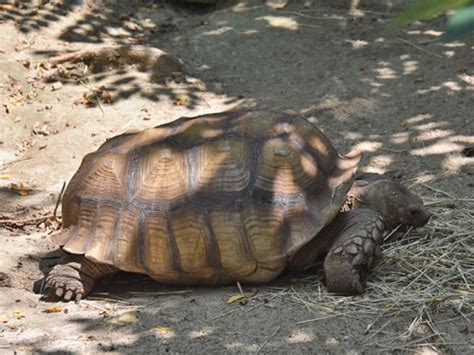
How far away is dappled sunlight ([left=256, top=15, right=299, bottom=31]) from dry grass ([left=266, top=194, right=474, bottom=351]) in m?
5.15

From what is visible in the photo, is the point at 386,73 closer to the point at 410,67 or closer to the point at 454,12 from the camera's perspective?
the point at 410,67

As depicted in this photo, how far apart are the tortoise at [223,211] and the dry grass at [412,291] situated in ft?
0.38

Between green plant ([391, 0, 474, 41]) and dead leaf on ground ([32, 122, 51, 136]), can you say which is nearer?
green plant ([391, 0, 474, 41])

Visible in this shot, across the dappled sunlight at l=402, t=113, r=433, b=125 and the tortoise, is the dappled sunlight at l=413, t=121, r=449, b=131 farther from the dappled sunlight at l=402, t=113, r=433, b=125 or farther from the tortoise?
the tortoise

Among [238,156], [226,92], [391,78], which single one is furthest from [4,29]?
[238,156]

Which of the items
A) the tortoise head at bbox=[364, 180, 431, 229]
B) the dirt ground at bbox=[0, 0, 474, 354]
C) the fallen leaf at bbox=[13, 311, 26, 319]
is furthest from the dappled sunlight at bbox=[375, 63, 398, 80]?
the fallen leaf at bbox=[13, 311, 26, 319]

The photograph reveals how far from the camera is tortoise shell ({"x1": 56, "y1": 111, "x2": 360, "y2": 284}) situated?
3.63 m

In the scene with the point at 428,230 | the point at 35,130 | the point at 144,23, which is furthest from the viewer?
the point at 144,23

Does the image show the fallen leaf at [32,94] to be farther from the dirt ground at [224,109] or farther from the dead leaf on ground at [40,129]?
the dead leaf on ground at [40,129]

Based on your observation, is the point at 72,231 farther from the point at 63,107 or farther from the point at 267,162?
the point at 63,107

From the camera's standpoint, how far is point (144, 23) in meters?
9.44

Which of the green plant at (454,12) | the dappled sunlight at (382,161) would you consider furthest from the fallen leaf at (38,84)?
the green plant at (454,12)

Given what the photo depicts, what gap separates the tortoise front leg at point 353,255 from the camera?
3.52 metres

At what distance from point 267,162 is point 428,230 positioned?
1164 mm
